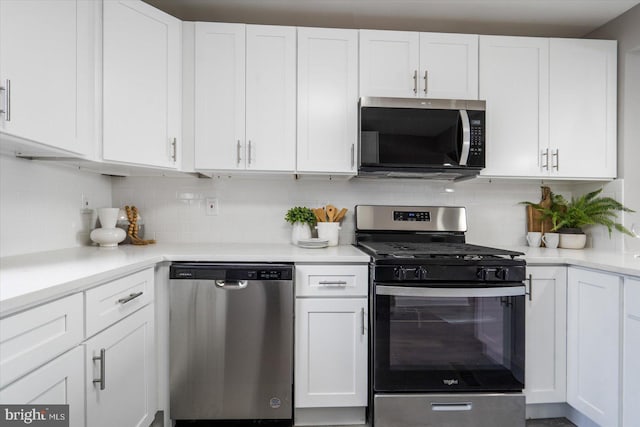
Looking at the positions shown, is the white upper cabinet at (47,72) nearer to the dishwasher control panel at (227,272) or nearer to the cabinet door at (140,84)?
the cabinet door at (140,84)

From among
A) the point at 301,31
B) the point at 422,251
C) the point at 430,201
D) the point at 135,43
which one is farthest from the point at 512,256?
the point at 135,43

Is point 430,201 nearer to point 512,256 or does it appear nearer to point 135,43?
point 512,256

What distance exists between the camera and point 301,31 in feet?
7.02

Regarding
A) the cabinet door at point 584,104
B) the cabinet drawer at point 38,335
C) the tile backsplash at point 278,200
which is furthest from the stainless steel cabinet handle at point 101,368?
the cabinet door at point 584,104

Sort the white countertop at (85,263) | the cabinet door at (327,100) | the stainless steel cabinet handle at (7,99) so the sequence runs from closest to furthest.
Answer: the white countertop at (85,263), the stainless steel cabinet handle at (7,99), the cabinet door at (327,100)

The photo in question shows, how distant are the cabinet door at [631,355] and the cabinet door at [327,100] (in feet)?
4.77

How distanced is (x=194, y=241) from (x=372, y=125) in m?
1.41

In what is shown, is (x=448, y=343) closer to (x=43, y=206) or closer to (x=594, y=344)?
(x=594, y=344)

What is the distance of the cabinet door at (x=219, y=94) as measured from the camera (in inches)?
83.2

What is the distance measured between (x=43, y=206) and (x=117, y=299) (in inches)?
31.7

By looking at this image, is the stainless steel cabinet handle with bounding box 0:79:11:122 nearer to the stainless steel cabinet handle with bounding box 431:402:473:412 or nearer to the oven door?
the oven door

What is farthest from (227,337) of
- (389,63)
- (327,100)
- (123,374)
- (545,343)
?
(389,63)

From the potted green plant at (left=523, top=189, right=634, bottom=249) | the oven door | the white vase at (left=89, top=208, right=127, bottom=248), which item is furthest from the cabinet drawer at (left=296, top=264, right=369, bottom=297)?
the potted green plant at (left=523, top=189, right=634, bottom=249)

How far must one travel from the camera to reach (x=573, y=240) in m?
2.38
